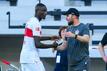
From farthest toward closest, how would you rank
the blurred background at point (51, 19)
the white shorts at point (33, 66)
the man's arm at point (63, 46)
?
the blurred background at point (51, 19) → the man's arm at point (63, 46) → the white shorts at point (33, 66)

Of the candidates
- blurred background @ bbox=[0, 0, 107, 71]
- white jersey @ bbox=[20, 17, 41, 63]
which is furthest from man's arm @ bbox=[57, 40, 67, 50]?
blurred background @ bbox=[0, 0, 107, 71]

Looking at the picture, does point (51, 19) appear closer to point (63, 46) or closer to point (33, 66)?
point (63, 46)

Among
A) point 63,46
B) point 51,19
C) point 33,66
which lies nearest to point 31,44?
point 33,66

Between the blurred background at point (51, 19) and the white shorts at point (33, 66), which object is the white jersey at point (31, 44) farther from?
the blurred background at point (51, 19)

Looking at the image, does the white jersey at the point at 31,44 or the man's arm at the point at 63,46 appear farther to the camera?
the man's arm at the point at 63,46

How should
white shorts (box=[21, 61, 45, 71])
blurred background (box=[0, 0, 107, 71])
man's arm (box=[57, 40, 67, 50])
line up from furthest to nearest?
blurred background (box=[0, 0, 107, 71]) < man's arm (box=[57, 40, 67, 50]) < white shorts (box=[21, 61, 45, 71])

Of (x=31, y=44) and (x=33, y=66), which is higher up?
(x=31, y=44)

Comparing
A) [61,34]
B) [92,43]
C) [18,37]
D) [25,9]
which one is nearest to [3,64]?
[18,37]

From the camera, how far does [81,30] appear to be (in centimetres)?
500

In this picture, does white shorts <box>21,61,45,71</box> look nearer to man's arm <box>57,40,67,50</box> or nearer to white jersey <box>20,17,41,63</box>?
white jersey <box>20,17,41,63</box>

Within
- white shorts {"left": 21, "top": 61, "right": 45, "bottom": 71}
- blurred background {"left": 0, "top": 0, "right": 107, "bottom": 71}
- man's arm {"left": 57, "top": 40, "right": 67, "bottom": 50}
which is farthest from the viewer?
blurred background {"left": 0, "top": 0, "right": 107, "bottom": 71}

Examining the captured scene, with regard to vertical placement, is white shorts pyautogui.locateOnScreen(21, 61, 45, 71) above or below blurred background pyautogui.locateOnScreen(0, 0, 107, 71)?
below

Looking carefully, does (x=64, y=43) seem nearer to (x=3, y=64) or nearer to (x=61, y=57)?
(x=61, y=57)

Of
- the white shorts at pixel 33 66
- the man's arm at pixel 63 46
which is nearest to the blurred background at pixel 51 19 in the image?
the man's arm at pixel 63 46
